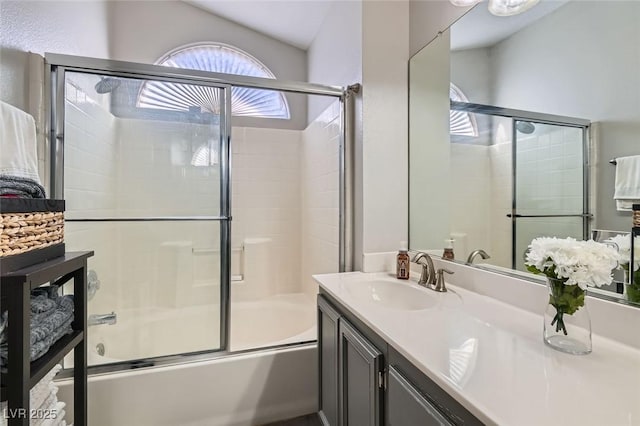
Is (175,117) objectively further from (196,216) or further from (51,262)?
(51,262)

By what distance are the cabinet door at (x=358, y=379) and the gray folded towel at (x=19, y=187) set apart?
3.70ft

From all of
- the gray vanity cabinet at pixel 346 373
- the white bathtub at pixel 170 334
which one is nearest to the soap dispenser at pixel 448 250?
the gray vanity cabinet at pixel 346 373

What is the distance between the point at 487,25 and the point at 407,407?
1552 mm

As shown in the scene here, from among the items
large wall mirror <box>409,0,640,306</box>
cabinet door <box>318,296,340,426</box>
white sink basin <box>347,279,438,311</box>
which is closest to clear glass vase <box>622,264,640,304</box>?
large wall mirror <box>409,0,640,306</box>

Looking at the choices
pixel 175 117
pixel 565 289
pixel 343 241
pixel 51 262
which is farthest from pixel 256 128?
pixel 565 289

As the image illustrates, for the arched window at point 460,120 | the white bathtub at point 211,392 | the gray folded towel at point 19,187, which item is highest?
the arched window at point 460,120

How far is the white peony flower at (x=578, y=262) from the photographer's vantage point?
74 cm

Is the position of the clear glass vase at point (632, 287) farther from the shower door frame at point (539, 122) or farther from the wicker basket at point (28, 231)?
the wicker basket at point (28, 231)

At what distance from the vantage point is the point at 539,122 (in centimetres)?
115

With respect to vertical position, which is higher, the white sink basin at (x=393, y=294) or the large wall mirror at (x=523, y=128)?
the large wall mirror at (x=523, y=128)

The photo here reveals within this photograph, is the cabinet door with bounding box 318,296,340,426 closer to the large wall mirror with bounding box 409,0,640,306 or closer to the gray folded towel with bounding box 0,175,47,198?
the large wall mirror with bounding box 409,0,640,306

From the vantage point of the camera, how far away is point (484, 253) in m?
1.38

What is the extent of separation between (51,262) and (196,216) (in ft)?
3.44

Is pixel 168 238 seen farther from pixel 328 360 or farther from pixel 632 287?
pixel 632 287
